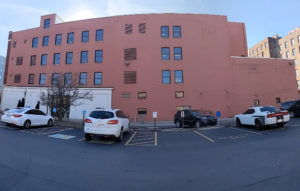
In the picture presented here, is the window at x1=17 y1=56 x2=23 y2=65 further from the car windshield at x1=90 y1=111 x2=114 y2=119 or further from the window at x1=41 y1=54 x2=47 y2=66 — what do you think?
the car windshield at x1=90 y1=111 x2=114 y2=119

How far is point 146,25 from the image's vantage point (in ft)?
70.1

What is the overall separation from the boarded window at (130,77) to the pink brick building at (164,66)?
5.8 inches

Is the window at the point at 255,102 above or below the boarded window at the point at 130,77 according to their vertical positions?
below

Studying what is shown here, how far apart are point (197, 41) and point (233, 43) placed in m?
8.12

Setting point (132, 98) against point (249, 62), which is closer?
point (132, 98)

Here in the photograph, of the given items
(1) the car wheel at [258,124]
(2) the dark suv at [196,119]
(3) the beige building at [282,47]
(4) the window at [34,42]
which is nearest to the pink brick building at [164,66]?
(4) the window at [34,42]

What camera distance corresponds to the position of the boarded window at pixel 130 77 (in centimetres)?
2055

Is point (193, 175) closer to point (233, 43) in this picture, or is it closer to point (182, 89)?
point (182, 89)

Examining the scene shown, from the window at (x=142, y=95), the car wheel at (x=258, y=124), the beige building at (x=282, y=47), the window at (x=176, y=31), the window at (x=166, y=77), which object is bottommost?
the car wheel at (x=258, y=124)

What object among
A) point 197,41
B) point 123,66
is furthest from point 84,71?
point 197,41

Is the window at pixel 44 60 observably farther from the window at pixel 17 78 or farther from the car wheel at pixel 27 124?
the car wheel at pixel 27 124

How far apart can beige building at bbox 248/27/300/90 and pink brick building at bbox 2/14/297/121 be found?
25.1 meters

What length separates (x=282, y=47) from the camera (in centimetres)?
4391

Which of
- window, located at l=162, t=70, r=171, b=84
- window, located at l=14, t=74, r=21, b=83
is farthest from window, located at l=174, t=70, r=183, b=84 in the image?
window, located at l=14, t=74, r=21, b=83
